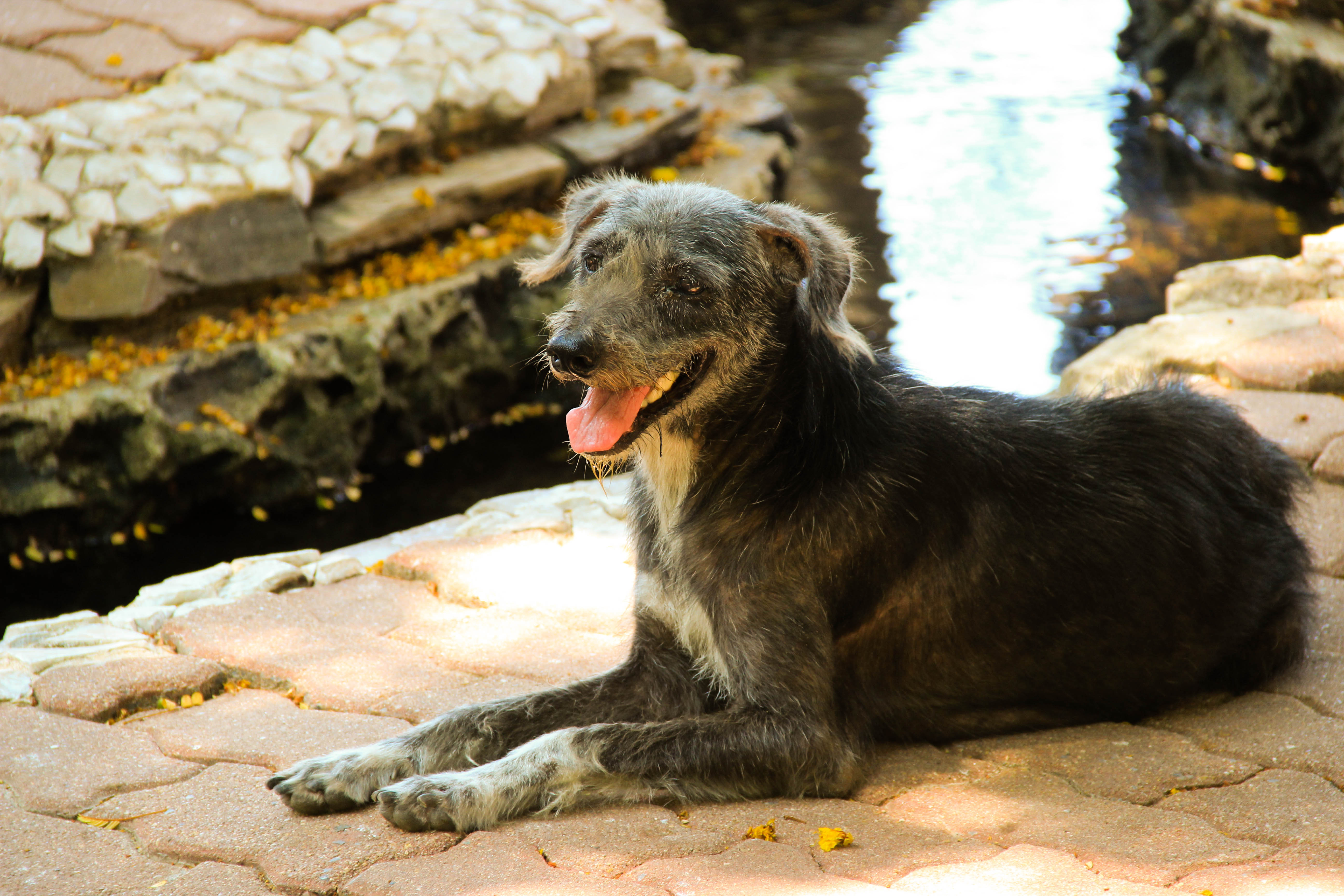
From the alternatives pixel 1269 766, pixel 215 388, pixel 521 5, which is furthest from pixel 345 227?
pixel 1269 766

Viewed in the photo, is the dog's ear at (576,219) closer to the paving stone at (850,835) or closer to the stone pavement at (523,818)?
the stone pavement at (523,818)

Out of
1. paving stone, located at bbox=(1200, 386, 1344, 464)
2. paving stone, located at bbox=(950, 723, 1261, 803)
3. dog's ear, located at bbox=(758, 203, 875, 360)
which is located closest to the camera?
paving stone, located at bbox=(950, 723, 1261, 803)

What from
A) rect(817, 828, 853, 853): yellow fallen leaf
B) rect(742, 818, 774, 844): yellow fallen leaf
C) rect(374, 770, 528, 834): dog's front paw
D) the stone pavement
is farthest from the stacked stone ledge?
rect(817, 828, 853, 853): yellow fallen leaf

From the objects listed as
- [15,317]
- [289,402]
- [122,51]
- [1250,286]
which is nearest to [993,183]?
[1250,286]

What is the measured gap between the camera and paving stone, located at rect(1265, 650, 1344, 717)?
3.43m

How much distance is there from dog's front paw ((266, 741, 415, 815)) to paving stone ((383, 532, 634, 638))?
1.13m

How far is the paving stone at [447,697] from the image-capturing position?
3.55 meters

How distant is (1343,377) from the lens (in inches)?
205

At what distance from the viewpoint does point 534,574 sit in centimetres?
456

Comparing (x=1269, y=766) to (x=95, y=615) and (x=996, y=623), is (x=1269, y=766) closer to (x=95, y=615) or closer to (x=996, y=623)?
(x=996, y=623)

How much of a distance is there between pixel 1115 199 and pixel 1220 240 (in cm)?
128

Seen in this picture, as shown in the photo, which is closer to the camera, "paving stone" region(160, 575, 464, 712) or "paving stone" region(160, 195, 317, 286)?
"paving stone" region(160, 575, 464, 712)

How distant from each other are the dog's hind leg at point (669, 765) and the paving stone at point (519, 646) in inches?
23.0

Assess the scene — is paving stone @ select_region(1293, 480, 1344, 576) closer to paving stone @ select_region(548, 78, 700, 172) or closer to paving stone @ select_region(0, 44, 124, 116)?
paving stone @ select_region(548, 78, 700, 172)
